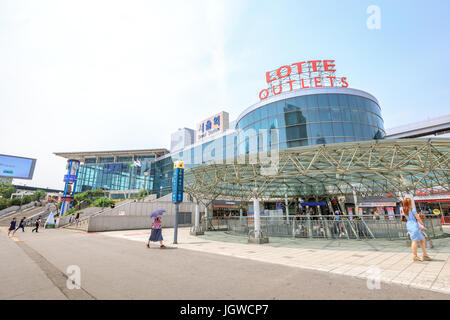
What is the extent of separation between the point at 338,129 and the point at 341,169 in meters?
17.9

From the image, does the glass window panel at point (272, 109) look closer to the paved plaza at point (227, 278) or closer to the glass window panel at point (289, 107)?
the glass window panel at point (289, 107)

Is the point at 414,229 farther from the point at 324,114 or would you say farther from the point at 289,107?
the point at 289,107

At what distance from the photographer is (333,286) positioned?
4992mm

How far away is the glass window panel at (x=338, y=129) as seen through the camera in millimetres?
27281

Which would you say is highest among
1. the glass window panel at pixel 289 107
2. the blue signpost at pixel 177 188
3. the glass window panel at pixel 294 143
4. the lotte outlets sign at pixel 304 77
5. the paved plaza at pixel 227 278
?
the lotte outlets sign at pixel 304 77

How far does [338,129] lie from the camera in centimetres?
2750

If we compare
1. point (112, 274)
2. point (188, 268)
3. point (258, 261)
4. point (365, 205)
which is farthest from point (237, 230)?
point (365, 205)

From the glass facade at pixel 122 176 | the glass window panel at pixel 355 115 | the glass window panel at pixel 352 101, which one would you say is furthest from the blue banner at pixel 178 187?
the glass facade at pixel 122 176

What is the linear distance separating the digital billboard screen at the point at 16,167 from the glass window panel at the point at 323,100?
330 feet

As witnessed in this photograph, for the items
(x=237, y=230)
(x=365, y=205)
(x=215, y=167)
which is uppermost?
(x=215, y=167)

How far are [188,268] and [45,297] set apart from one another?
3.70 meters

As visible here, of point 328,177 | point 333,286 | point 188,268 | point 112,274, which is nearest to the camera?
point 333,286

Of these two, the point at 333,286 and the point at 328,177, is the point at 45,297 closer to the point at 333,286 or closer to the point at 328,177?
the point at 333,286

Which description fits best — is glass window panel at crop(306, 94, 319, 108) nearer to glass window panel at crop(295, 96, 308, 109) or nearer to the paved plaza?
glass window panel at crop(295, 96, 308, 109)
